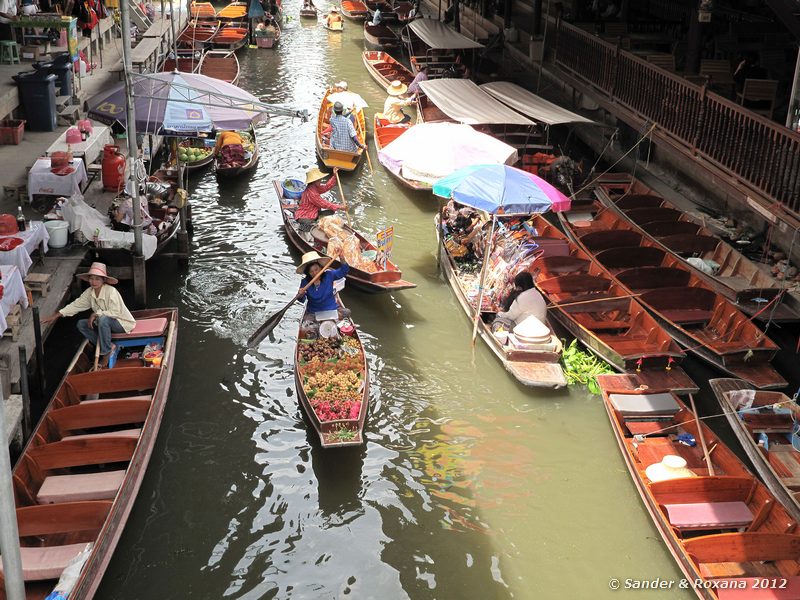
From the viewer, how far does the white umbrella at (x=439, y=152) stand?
14562 millimetres

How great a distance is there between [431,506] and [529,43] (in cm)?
2142

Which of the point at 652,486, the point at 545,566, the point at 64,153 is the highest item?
the point at 64,153

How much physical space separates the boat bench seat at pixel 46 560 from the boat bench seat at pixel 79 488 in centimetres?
75

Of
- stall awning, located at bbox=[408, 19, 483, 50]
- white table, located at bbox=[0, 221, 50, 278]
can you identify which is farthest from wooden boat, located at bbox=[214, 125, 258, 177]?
stall awning, located at bbox=[408, 19, 483, 50]

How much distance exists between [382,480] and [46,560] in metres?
4.02

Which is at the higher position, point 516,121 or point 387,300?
point 516,121

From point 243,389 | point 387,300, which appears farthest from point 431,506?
point 387,300

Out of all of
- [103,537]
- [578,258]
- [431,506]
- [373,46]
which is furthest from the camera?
[373,46]

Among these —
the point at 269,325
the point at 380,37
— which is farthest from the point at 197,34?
the point at 269,325

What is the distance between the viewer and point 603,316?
44.3 ft

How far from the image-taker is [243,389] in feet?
40.3

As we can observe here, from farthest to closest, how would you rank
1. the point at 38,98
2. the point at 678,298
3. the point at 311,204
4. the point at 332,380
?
the point at 38,98
the point at 311,204
the point at 678,298
the point at 332,380

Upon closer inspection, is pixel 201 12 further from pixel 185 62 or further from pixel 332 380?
pixel 332 380

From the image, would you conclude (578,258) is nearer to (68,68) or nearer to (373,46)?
(68,68)
